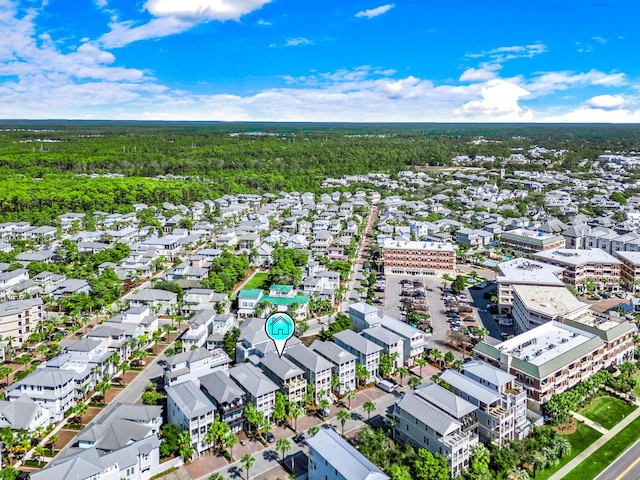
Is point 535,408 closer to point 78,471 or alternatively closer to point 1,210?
point 78,471

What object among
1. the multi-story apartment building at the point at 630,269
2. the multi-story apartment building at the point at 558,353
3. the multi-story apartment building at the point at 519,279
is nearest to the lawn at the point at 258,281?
the multi-story apartment building at the point at 519,279

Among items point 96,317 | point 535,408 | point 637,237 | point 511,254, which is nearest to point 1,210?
point 96,317

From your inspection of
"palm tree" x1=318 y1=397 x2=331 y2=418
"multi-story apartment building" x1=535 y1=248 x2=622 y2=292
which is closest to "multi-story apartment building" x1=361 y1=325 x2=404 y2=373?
"palm tree" x1=318 y1=397 x2=331 y2=418

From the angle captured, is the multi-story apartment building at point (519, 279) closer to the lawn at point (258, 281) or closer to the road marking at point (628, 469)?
the road marking at point (628, 469)

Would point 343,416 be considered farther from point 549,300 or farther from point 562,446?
point 549,300

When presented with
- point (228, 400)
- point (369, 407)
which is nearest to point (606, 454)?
point (369, 407)

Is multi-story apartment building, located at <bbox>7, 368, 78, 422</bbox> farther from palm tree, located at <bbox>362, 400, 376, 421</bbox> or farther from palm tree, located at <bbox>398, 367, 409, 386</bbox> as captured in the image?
palm tree, located at <bbox>398, 367, 409, 386</bbox>
